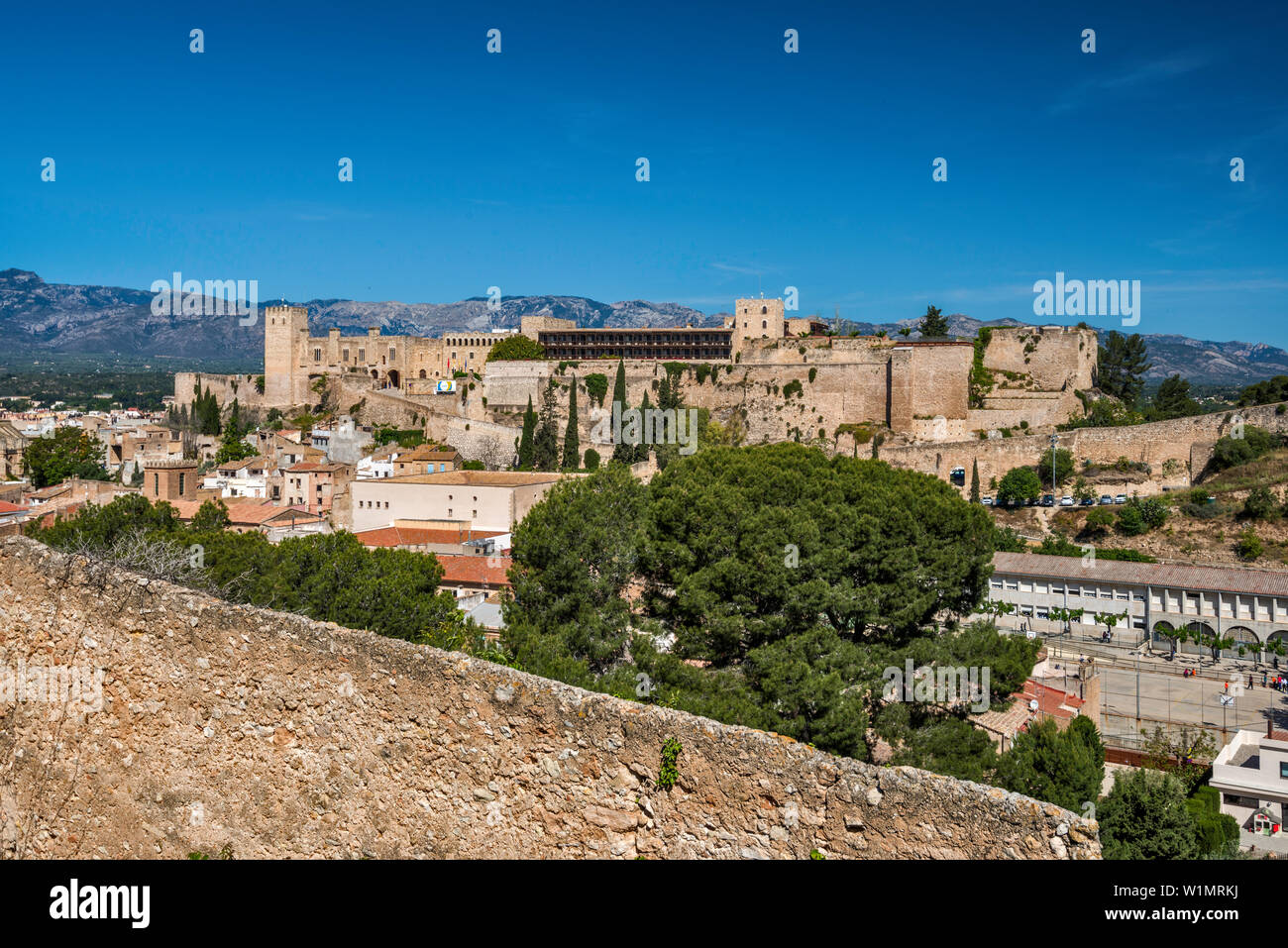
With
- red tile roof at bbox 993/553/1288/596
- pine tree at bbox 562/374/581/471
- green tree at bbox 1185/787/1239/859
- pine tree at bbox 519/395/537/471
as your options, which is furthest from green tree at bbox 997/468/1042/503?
green tree at bbox 1185/787/1239/859

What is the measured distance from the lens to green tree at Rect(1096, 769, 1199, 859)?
15.6m

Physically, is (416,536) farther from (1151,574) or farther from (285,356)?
(285,356)

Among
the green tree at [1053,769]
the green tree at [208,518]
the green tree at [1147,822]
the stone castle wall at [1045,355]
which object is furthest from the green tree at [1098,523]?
the green tree at [208,518]

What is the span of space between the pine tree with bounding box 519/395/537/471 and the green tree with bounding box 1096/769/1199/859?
1612 inches

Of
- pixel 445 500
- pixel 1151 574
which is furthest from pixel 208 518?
pixel 1151 574

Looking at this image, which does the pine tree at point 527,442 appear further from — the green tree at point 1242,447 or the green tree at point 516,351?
the green tree at point 1242,447

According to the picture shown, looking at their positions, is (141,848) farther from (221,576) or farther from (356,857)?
(221,576)

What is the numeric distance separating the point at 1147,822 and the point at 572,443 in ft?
140

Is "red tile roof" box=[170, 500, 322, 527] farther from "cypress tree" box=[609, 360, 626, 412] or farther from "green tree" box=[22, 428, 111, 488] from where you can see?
"cypress tree" box=[609, 360, 626, 412]

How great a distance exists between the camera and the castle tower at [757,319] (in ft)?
220

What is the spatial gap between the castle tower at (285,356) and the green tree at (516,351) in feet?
46.5

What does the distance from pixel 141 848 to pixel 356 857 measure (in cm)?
156

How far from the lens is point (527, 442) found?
5547 centimetres
